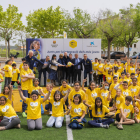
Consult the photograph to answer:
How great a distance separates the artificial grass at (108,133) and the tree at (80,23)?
32019 millimetres

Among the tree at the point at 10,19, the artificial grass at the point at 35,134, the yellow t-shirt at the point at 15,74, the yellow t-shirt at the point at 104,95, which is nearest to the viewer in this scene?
the artificial grass at the point at 35,134

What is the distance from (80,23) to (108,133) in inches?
1302

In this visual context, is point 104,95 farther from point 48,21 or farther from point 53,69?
point 48,21

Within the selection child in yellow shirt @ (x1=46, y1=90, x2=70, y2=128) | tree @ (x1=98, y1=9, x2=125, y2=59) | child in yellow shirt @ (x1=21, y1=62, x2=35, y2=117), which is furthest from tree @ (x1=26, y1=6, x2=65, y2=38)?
child in yellow shirt @ (x1=46, y1=90, x2=70, y2=128)

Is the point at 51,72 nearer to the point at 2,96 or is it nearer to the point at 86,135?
the point at 2,96

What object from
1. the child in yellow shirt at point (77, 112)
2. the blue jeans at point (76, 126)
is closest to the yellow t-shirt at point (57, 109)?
the child in yellow shirt at point (77, 112)

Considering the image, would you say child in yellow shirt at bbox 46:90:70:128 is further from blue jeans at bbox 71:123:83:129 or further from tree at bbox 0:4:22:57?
tree at bbox 0:4:22:57

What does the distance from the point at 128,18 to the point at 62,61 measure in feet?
78.3

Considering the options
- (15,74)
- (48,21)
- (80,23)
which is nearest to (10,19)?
(48,21)

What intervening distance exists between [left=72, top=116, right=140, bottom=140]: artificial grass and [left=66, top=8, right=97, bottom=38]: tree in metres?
32.0

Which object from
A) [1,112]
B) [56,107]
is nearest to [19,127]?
[1,112]

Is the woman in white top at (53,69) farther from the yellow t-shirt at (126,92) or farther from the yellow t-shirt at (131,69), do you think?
the yellow t-shirt at (126,92)

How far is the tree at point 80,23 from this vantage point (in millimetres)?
36000

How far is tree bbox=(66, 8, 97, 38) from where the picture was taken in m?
36.0
